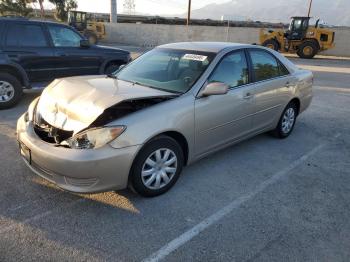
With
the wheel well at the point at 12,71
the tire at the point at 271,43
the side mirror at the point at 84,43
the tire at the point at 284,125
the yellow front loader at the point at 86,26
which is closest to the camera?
the tire at the point at 284,125

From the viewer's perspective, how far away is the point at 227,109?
13.9 feet

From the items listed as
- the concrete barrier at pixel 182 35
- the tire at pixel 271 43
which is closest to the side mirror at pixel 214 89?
the tire at pixel 271 43

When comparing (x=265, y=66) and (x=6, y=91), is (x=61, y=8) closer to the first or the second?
(x=6, y=91)

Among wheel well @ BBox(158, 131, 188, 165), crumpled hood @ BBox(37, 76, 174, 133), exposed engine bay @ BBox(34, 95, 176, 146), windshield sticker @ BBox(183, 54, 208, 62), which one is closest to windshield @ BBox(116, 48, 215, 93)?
windshield sticker @ BBox(183, 54, 208, 62)

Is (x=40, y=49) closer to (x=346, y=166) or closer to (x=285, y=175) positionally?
(x=285, y=175)

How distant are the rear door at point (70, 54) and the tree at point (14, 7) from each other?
39.2 meters

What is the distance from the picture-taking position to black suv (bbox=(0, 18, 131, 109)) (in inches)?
269

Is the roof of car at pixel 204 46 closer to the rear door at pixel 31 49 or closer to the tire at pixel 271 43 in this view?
the rear door at pixel 31 49

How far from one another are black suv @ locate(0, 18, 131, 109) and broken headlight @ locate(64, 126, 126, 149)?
4.49 meters

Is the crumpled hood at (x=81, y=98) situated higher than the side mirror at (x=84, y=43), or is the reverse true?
the side mirror at (x=84, y=43)

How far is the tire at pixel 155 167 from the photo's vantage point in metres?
3.39

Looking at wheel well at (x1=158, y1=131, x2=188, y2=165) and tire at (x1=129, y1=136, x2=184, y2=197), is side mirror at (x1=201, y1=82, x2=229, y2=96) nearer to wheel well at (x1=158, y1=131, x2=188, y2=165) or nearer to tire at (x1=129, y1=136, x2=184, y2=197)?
wheel well at (x1=158, y1=131, x2=188, y2=165)

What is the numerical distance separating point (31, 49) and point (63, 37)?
912mm

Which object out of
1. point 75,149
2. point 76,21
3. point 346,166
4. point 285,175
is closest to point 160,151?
point 75,149
